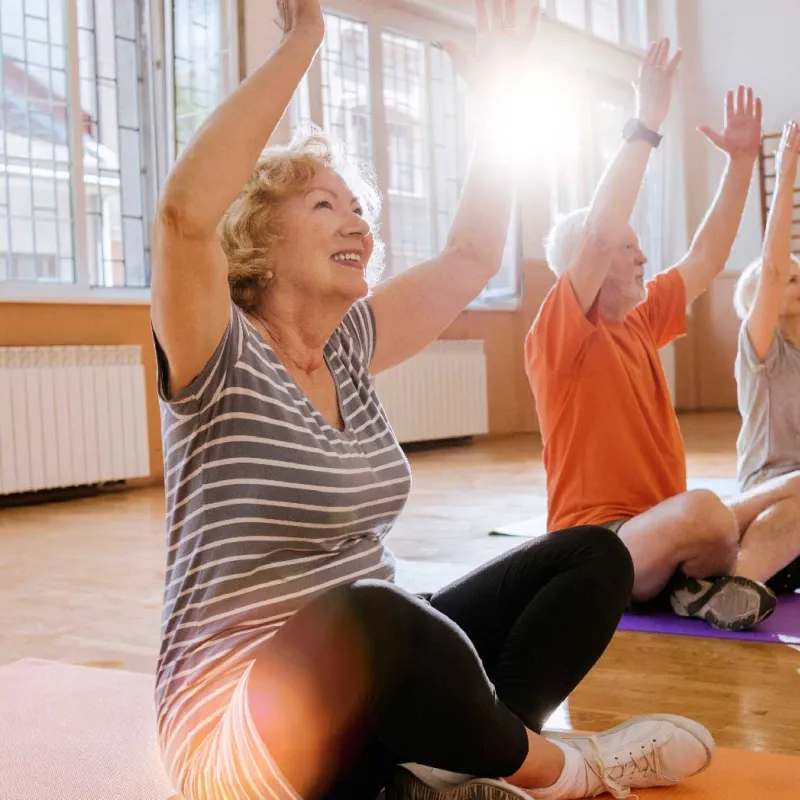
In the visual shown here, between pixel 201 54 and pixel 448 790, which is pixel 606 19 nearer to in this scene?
pixel 201 54

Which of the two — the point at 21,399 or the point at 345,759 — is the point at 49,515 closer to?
the point at 21,399

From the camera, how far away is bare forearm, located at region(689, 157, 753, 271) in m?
2.40

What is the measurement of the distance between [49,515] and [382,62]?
3412 mm

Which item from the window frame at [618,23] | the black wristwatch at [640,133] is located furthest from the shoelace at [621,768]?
the window frame at [618,23]

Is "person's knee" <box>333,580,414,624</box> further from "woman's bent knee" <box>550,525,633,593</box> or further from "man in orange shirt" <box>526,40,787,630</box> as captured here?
"man in orange shirt" <box>526,40,787,630</box>

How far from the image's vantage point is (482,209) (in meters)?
1.52

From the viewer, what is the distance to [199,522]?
1075 mm

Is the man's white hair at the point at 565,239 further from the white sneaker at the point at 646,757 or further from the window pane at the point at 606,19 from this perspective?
the window pane at the point at 606,19

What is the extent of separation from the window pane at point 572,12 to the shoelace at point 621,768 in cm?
703

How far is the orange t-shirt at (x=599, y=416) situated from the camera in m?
2.09

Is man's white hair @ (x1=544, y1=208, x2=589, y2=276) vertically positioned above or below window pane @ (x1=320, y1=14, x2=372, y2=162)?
below

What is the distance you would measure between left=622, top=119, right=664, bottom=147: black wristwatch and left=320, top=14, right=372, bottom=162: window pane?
3.98m

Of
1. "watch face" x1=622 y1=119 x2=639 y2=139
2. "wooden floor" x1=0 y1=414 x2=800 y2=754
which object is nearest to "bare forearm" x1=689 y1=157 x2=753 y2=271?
"watch face" x1=622 y1=119 x2=639 y2=139

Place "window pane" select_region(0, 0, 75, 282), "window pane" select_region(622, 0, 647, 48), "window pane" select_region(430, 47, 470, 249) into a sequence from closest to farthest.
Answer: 1. "window pane" select_region(0, 0, 75, 282)
2. "window pane" select_region(430, 47, 470, 249)
3. "window pane" select_region(622, 0, 647, 48)
